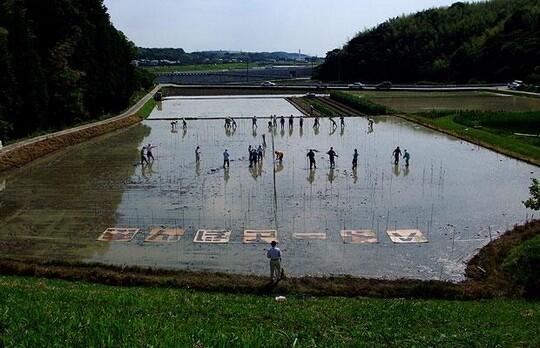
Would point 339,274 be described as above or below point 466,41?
below

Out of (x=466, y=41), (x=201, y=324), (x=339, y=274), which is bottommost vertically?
(x=339, y=274)

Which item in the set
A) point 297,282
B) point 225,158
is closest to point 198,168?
point 225,158

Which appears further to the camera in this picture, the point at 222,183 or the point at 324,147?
the point at 324,147

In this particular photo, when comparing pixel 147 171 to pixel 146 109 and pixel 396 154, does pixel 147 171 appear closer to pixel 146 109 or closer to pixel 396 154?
pixel 396 154

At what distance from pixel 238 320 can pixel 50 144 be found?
32.8m

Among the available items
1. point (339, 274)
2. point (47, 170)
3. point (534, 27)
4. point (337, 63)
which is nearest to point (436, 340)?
point (339, 274)

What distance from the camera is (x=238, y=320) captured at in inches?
499

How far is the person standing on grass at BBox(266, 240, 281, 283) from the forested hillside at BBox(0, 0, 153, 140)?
29652 mm

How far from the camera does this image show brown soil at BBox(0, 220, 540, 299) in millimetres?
16797

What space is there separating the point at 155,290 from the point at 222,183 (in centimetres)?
1424

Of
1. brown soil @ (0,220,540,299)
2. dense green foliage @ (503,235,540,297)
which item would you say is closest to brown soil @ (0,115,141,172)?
brown soil @ (0,220,540,299)

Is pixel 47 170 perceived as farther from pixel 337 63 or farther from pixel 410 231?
pixel 337 63

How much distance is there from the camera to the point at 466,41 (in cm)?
12456

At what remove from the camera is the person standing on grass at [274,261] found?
16969mm
